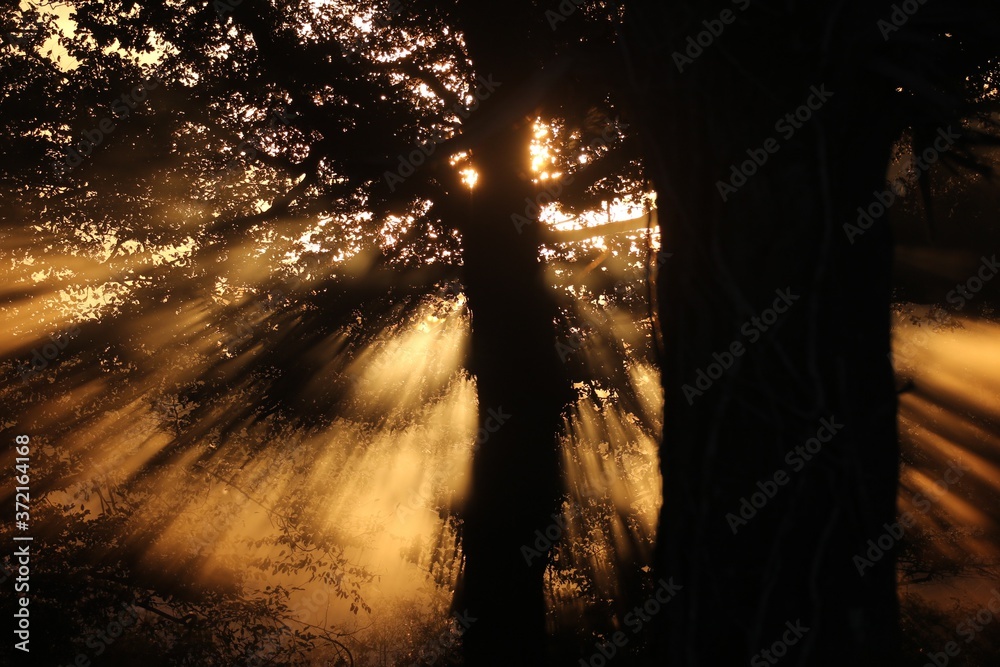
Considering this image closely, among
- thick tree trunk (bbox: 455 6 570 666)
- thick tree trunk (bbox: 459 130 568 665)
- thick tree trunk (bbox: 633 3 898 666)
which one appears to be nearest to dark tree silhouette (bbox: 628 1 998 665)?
thick tree trunk (bbox: 633 3 898 666)

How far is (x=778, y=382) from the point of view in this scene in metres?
1.23

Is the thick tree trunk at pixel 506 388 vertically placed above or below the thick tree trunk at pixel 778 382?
above

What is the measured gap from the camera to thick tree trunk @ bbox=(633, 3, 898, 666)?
118 centimetres

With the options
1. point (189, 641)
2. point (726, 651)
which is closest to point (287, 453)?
point (189, 641)

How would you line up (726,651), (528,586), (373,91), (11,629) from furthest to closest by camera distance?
1. (11,629)
2. (373,91)
3. (528,586)
4. (726,651)

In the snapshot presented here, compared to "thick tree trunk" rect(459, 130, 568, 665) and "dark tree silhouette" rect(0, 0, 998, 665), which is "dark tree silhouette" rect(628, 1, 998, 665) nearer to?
"dark tree silhouette" rect(0, 0, 998, 665)

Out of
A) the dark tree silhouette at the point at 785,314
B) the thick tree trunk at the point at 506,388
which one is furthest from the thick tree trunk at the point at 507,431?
the dark tree silhouette at the point at 785,314

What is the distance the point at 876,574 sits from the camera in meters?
1.20

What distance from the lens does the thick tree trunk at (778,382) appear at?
118 centimetres

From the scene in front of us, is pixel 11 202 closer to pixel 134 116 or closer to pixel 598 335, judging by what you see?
pixel 134 116

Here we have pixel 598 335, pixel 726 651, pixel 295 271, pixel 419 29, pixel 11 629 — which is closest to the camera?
pixel 726 651

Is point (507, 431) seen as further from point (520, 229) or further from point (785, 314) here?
point (785, 314)

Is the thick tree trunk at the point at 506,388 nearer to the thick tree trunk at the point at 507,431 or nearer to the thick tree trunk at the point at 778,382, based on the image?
the thick tree trunk at the point at 507,431

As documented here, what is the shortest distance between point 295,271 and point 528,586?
5934mm
